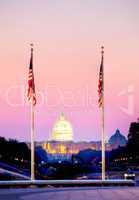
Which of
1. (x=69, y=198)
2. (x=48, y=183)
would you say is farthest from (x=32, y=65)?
(x=69, y=198)

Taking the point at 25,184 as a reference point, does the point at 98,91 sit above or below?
above

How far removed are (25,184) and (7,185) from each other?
1.57 m

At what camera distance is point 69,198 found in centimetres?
4622

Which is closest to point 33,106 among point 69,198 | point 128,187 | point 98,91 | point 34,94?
point 34,94

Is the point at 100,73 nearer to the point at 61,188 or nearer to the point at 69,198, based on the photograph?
the point at 61,188

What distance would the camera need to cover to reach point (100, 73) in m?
64.8

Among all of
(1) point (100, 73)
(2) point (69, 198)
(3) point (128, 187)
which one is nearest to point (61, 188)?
(3) point (128, 187)

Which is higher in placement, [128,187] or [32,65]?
[32,65]

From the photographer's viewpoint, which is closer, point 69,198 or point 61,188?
point 69,198

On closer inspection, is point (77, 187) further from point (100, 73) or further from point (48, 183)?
point (100, 73)

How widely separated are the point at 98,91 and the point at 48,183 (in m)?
9.58

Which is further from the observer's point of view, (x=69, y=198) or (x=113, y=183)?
(x=113, y=183)

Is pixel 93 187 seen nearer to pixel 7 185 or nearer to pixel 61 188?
pixel 61 188

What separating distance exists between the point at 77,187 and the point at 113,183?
133 inches
